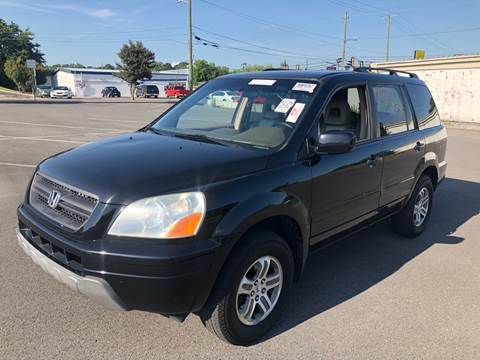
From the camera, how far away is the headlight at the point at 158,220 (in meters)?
2.48

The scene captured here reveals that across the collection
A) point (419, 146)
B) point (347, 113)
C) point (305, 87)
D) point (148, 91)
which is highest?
point (148, 91)

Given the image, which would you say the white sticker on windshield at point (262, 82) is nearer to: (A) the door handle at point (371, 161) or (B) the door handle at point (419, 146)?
(A) the door handle at point (371, 161)

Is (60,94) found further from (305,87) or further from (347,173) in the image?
(347,173)

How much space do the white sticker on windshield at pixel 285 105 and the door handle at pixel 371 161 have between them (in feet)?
3.24

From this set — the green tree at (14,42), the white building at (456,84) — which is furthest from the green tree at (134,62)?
the white building at (456,84)

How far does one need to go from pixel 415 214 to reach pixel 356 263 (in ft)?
4.37

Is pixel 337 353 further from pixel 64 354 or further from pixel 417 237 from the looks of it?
pixel 417 237

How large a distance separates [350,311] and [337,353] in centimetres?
61

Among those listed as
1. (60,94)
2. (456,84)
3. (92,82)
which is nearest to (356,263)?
(456,84)

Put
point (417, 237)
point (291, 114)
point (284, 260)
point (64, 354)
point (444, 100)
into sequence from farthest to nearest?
1. point (444, 100)
2. point (417, 237)
3. point (291, 114)
4. point (284, 260)
5. point (64, 354)

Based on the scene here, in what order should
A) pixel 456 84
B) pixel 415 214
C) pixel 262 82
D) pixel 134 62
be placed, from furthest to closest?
pixel 134 62 < pixel 456 84 < pixel 415 214 < pixel 262 82

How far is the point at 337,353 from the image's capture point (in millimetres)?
2941

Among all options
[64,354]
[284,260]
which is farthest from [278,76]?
[64,354]

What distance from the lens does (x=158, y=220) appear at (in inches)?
98.2
